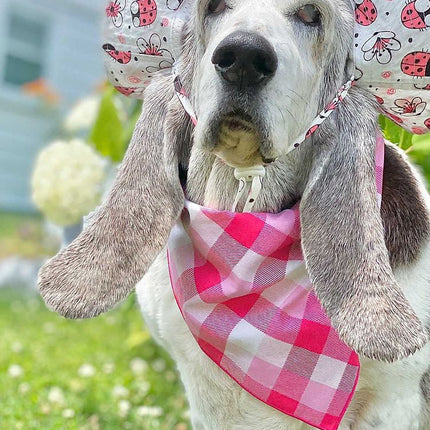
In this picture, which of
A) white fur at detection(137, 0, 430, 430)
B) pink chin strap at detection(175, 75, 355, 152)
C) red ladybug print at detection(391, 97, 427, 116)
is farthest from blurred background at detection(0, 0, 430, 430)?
white fur at detection(137, 0, 430, 430)

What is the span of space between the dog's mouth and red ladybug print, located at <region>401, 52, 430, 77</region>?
453 mm

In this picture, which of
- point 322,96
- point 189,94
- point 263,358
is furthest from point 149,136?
point 263,358

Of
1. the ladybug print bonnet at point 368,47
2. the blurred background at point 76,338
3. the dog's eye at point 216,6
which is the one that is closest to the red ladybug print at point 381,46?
the ladybug print bonnet at point 368,47

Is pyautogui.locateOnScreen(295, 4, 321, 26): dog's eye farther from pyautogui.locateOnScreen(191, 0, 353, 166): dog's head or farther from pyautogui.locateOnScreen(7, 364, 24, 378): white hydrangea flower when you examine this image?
pyautogui.locateOnScreen(7, 364, 24, 378): white hydrangea flower

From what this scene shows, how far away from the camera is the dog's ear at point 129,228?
200cm

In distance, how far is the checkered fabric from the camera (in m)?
2.01

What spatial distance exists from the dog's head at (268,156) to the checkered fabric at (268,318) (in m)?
0.11

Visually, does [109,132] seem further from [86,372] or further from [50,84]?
[50,84]

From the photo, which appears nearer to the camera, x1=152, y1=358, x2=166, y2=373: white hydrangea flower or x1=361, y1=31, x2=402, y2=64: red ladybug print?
x1=361, y1=31, x2=402, y2=64: red ladybug print

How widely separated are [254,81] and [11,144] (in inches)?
389

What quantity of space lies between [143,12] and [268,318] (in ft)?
2.96

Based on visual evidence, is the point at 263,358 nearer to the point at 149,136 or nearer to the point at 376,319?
the point at 376,319

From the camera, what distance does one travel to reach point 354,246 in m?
1.89

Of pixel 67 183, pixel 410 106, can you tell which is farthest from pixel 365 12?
pixel 67 183
